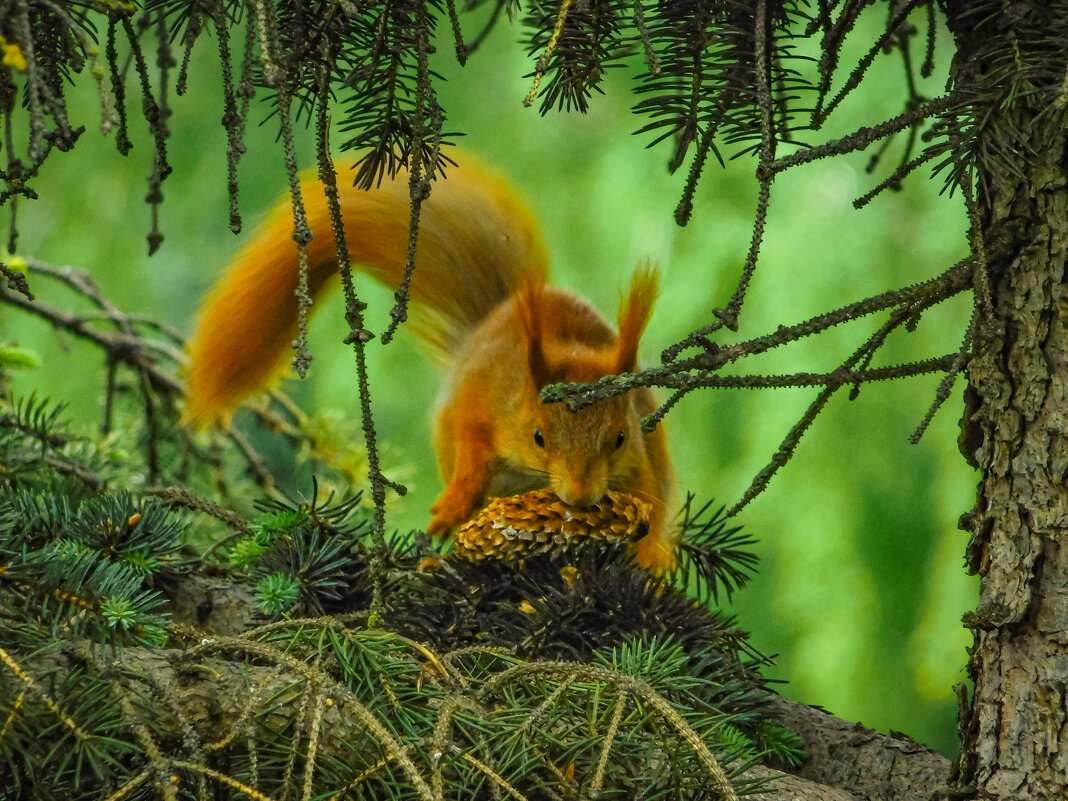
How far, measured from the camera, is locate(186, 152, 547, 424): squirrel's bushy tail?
1.09 meters

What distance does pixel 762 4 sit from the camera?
573 millimetres

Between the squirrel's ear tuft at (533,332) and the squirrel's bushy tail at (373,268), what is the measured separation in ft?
0.10

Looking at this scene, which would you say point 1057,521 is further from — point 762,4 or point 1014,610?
point 762,4

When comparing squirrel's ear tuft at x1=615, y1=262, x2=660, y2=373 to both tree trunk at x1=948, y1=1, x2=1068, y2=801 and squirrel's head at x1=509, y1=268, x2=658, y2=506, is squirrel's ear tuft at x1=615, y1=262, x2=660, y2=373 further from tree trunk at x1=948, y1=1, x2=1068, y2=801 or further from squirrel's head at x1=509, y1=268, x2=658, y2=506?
tree trunk at x1=948, y1=1, x2=1068, y2=801

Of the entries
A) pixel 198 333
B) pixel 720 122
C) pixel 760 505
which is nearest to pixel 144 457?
pixel 198 333

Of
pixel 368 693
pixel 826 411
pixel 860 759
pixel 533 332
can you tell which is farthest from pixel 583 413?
pixel 826 411

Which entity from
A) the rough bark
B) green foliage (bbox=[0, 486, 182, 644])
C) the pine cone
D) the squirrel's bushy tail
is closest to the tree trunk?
the rough bark

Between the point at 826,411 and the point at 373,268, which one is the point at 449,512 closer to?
the point at 373,268

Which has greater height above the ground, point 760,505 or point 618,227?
point 618,227

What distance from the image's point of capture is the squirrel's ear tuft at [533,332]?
1.00 meters

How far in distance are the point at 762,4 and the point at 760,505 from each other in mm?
1194

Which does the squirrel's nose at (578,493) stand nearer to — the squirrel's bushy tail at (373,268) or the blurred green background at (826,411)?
the squirrel's bushy tail at (373,268)

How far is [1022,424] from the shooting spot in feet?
1.85

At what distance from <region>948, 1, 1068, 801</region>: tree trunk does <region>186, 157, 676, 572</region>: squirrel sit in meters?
0.41
